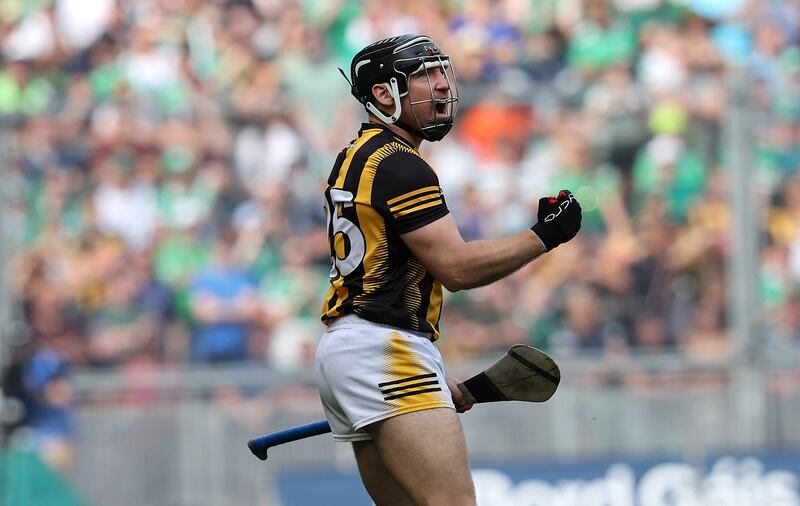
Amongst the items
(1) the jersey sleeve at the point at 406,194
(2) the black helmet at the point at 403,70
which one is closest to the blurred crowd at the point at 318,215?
(2) the black helmet at the point at 403,70

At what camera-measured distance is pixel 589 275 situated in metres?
11.3

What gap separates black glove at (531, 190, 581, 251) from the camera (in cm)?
527

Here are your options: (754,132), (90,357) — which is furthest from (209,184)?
(754,132)

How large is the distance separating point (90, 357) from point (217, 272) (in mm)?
1155

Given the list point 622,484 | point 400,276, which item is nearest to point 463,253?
point 400,276

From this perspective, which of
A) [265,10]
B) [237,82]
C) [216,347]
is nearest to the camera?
[216,347]

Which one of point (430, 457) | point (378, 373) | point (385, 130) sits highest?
point (385, 130)

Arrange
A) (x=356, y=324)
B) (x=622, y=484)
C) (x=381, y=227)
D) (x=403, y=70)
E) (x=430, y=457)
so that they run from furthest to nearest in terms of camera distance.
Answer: (x=622, y=484) → (x=403, y=70) → (x=356, y=324) → (x=381, y=227) → (x=430, y=457)

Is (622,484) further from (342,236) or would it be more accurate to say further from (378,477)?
(342,236)

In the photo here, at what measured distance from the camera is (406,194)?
5227 mm

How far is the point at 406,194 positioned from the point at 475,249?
1.01ft

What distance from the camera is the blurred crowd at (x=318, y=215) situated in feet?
35.9

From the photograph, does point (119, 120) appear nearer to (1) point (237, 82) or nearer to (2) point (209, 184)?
(2) point (209, 184)

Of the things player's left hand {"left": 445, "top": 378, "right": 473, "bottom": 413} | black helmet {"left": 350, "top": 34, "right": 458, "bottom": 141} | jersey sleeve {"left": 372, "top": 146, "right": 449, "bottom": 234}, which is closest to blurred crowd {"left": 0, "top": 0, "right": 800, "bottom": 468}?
player's left hand {"left": 445, "top": 378, "right": 473, "bottom": 413}
